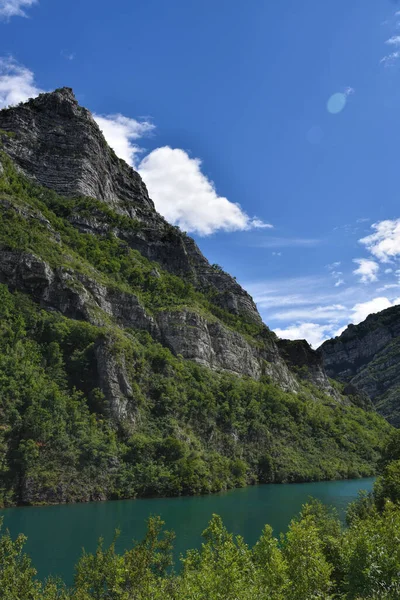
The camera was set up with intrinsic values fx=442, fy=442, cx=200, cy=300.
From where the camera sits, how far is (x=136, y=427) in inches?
3130

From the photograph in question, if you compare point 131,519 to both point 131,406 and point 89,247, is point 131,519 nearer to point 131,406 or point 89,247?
point 131,406

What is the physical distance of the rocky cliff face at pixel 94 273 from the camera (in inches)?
3588

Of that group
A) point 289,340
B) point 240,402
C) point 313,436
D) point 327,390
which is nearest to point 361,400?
point 327,390

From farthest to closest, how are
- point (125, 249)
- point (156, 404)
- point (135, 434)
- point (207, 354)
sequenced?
point (125, 249)
point (207, 354)
point (156, 404)
point (135, 434)

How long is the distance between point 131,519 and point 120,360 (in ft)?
124

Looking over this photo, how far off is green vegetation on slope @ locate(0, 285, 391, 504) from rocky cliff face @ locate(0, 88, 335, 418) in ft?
15.1

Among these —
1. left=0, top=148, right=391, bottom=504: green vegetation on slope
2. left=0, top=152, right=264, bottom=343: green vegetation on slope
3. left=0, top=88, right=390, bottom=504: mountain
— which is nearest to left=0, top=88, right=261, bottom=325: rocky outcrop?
left=0, top=88, right=390, bottom=504: mountain

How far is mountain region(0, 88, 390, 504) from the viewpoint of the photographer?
67875mm

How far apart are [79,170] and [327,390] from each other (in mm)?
118969

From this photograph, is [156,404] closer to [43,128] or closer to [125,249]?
[125,249]

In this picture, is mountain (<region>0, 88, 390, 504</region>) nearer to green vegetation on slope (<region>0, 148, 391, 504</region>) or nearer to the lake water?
green vegetation on slope (<region>0, 148, 391, 504</region>)

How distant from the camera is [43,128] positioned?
497ft

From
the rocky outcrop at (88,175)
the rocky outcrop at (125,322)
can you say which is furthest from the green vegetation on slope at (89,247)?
the rocky outcrop at (88,175)

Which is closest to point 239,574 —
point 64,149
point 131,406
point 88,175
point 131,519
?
point 131,519
